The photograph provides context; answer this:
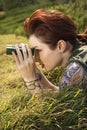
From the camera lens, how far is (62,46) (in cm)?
326

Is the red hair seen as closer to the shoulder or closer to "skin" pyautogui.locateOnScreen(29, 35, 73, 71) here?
"skin" pyautogui.locateOnScreen(29, 35, 73, 71)

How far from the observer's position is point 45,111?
307cm

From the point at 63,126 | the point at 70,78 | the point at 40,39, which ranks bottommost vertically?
the point at 63,126

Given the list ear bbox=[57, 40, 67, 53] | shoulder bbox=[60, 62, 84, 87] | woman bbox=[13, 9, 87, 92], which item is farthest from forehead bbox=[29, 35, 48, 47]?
shoulder bbox=[60, 62, 84, 87]

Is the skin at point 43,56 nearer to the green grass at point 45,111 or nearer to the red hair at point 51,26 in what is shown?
the red hair at point 51,26

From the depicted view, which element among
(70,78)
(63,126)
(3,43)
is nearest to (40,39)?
(70,78)

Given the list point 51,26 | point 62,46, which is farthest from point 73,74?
point 51,26

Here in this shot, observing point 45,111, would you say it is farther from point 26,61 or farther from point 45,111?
point 26,61

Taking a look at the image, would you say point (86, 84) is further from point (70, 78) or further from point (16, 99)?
point (16, 99)

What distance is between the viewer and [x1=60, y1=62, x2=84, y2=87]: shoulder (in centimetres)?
312

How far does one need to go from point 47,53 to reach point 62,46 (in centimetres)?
13

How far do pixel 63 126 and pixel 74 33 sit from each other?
0.72m

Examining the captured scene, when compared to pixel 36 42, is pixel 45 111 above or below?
below

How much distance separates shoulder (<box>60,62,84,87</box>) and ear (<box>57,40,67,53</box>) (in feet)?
0.58
